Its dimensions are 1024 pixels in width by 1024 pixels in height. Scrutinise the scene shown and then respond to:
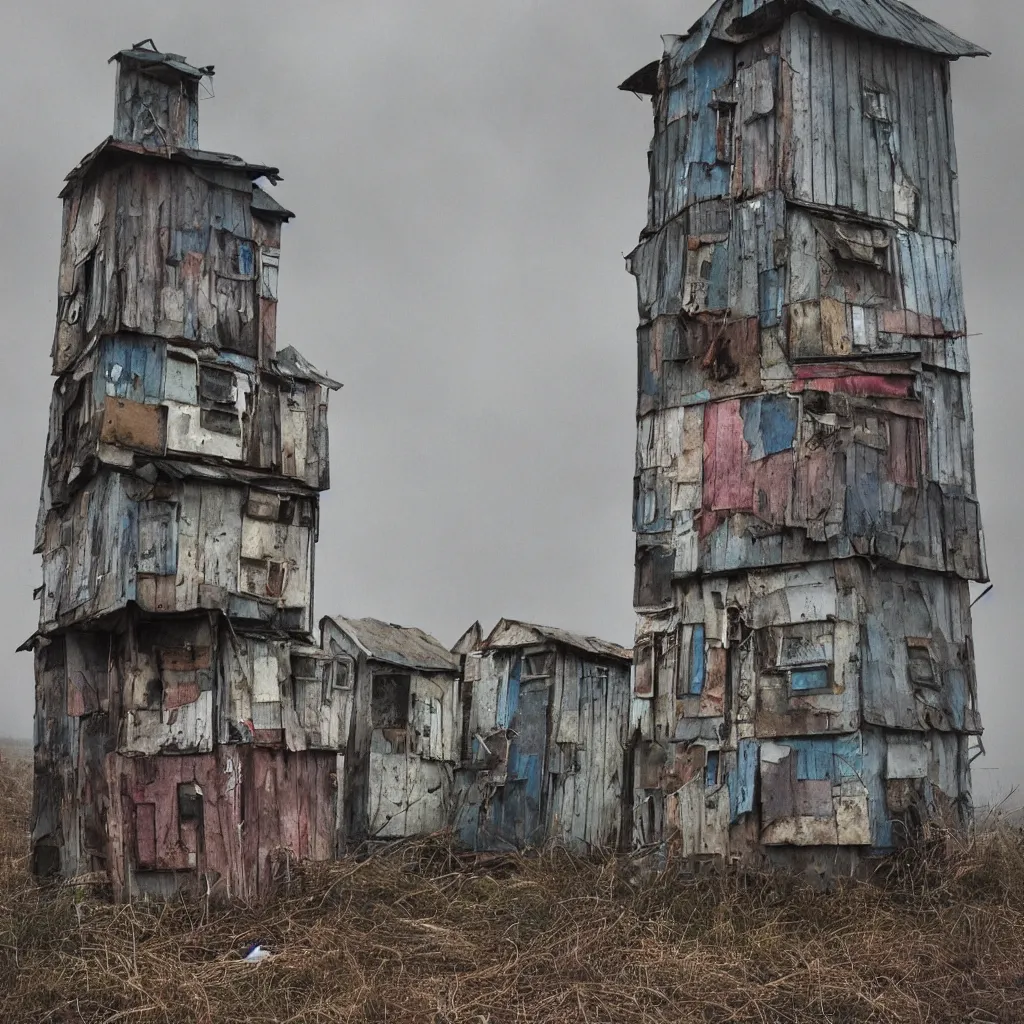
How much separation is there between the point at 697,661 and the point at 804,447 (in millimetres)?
3479

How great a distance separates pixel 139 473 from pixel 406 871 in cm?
760

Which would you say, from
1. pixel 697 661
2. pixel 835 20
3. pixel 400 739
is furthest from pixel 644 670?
pixel 835 20

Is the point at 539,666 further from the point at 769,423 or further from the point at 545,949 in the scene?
the point at 545,949

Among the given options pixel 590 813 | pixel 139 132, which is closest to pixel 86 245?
pixel 139 132

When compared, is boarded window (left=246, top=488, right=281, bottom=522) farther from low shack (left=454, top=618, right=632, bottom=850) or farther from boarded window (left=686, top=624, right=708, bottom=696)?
low shack (left=454, top=618, right=632, bottom=850)

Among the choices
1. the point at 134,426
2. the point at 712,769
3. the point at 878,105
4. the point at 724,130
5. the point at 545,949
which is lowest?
the point at 545,949

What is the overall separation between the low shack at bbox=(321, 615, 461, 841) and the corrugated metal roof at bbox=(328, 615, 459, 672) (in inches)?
1.2

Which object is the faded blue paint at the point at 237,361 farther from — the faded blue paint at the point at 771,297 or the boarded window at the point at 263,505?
the faded blue paint at the point at 771,297

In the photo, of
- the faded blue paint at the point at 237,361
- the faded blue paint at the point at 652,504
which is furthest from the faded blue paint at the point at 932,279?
the faded blue paint at the point at 237,361

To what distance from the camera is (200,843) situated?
2084cm

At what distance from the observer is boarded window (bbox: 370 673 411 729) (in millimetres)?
29453

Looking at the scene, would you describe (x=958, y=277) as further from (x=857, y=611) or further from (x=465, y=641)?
(x=465, y=641)

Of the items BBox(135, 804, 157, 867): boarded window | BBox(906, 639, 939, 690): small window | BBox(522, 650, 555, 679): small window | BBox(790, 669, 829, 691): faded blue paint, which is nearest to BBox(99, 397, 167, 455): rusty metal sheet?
BBox(135, 804, 157, 867): boarded window

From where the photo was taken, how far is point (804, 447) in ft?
71.3
